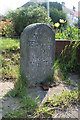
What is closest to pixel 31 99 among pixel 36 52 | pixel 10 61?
pixel 36 52

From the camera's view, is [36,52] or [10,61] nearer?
[36,52]

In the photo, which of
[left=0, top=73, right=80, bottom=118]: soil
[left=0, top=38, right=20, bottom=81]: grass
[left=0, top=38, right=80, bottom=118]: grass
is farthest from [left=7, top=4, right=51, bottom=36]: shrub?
[left=0, top=73, right=80, bottom=118]: soil

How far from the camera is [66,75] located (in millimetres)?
3361

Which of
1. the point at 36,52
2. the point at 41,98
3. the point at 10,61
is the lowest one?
the point at 41,98

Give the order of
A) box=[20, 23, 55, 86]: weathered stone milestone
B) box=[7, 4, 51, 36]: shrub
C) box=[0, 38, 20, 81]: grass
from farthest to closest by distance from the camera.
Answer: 1. box=[7, 4, 51, 36]: shrub
2. box=[0, 38, 20, 81]: grass
3. box=[20, 23, 55, 86]: weathered stone milestone

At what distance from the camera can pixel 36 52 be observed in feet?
8.76

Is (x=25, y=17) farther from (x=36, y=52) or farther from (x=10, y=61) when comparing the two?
(x=36, y=52)

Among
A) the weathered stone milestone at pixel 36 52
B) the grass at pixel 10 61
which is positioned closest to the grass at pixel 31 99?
the grass at pixel 10 61

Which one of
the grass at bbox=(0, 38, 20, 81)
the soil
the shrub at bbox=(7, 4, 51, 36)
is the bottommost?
the soil

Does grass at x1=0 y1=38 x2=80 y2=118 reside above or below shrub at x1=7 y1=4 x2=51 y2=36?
below

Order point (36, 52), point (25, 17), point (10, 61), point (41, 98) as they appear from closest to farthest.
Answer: point (41, 98) < point (36, 52) < point (10, 61) < point (25, 17)

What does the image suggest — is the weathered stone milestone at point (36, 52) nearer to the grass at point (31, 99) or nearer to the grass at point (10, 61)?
the grass at point (31, 99)

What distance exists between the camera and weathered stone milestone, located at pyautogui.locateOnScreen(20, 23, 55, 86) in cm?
260

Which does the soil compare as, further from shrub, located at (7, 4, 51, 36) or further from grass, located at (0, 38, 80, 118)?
shrub, located at (7, 4, 51, 36)
